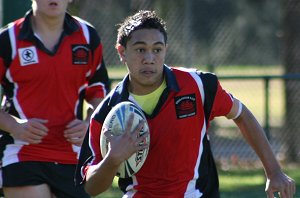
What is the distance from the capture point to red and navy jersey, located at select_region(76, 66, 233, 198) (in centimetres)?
488

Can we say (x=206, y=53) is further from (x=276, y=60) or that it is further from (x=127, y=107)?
(x=127, y=107)

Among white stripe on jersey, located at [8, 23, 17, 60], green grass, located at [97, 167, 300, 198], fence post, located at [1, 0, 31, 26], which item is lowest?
green grass, located at [97, 167, 300, 198]

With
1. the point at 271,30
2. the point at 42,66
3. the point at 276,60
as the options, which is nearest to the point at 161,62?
the point at 42,66

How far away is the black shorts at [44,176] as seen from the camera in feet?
18.9

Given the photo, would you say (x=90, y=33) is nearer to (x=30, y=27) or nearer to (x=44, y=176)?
(x=30, y=27)

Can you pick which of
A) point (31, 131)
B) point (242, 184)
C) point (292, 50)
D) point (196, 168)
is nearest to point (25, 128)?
point (31, 131)

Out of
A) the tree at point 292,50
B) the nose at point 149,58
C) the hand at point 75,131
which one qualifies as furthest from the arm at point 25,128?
the tree at point 292,50

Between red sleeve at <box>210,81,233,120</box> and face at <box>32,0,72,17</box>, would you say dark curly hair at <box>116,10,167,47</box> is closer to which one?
red sleeve at <box>210,81,233,120</box>

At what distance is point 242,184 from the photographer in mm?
9305

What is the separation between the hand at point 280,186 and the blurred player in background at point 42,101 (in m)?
1.47

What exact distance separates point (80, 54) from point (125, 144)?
166 cm

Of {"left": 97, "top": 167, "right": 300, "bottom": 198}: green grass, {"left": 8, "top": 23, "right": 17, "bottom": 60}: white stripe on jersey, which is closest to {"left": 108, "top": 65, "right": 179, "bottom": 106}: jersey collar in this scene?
{"left": 8, "top": 23, "right": 17, "bottom": 60}: white stripe on jersey

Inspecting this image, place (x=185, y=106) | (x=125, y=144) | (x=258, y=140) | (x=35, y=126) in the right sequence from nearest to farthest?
1. (x=125, y=144)
2. (x=185, y=106)
3. (x=258, y=140)
4. (x=35, y=126)

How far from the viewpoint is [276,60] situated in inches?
563
